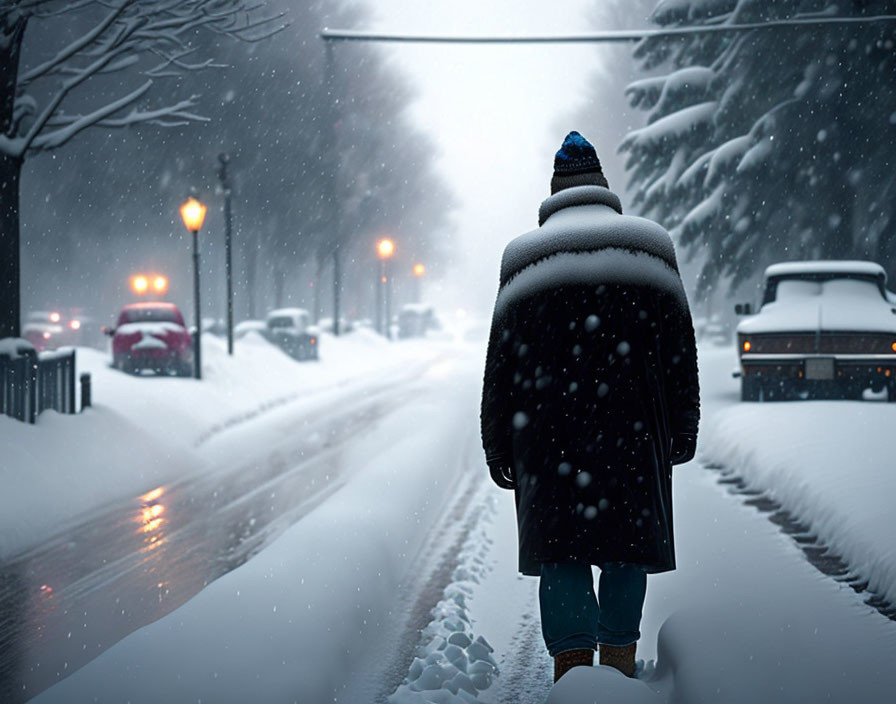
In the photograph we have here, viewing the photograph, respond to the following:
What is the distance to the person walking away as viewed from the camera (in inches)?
105

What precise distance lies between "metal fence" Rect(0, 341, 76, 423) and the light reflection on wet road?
1989 mm

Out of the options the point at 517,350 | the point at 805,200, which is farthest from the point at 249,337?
the point at 517,350

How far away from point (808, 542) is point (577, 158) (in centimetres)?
346

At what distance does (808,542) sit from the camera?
511 centimetres

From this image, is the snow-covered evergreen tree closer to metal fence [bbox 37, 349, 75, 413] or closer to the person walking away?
metal fence [bbox 37, 349, 75, 413]

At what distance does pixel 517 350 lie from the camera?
2762 millimetres

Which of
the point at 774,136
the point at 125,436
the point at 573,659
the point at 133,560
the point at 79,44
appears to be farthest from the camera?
the point at 774,136

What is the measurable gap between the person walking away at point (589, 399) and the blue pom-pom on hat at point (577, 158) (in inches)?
8.0

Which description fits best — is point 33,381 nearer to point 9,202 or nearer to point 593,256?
point 9,202

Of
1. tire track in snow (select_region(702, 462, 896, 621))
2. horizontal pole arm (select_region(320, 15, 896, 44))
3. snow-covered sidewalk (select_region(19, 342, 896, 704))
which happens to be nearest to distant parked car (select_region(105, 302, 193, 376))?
horizontal pole arm (select_region(320, 15, 896, 44))

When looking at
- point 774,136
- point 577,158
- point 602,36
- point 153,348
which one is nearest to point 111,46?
point 602,36

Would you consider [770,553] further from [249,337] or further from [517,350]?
[249,337]

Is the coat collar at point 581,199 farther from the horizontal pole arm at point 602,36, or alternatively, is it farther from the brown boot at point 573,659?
the horizontal pole arm at point 602,36

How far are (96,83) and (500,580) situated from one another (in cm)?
2355
